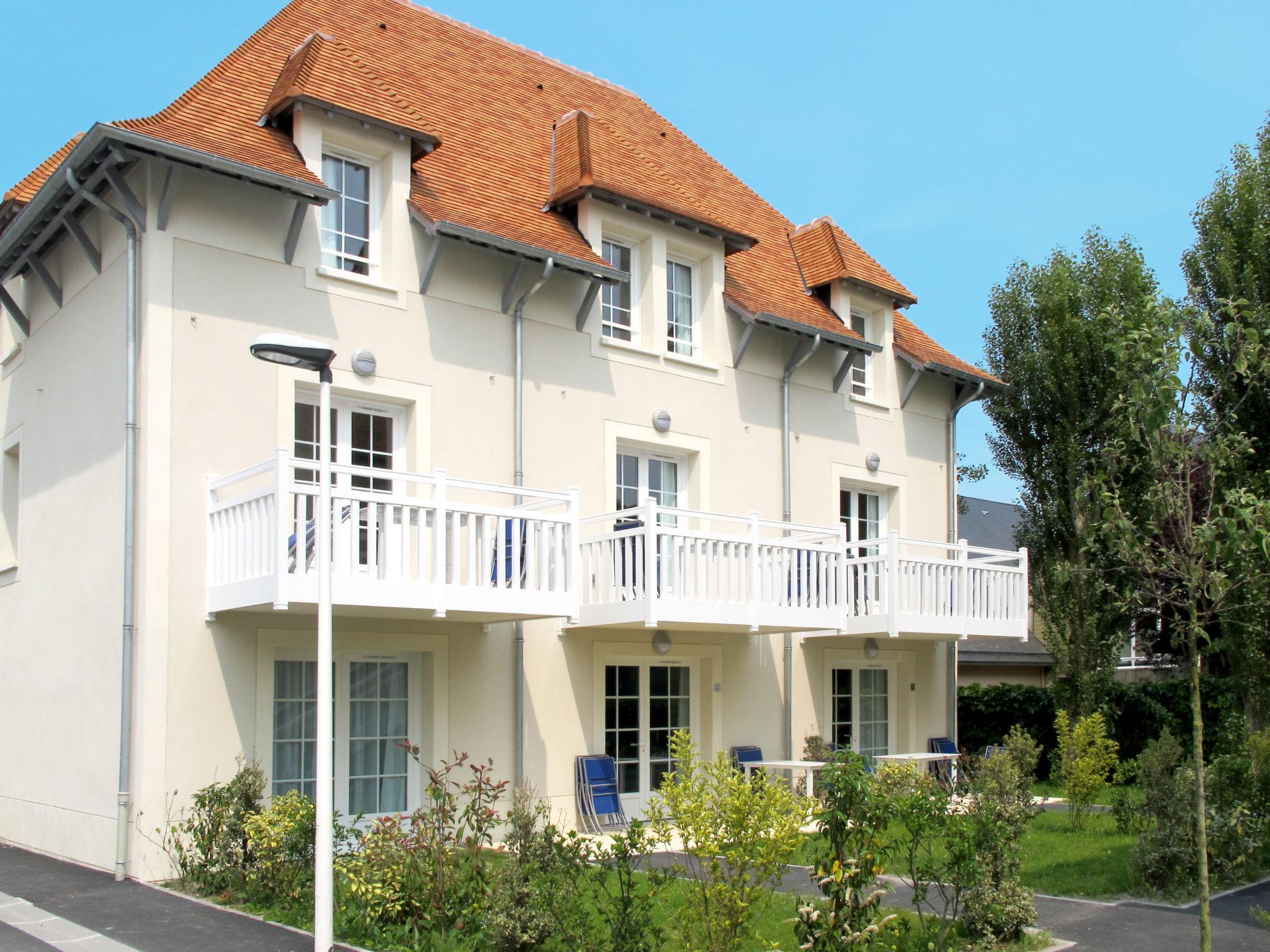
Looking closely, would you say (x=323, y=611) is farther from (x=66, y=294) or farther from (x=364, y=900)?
(x=66, y=294)

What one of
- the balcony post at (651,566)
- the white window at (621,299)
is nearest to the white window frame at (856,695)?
the balcony post at (651,566)

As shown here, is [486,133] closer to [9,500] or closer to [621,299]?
[621,299]

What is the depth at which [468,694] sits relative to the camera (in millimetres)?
13672

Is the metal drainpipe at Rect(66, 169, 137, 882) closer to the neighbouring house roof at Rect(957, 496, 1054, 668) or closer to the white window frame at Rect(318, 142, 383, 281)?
the white window frame at Rect(318, 142, 383, 281)

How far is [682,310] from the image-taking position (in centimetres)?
1688

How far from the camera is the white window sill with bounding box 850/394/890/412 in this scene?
61.4 ft

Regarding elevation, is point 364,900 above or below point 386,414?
below

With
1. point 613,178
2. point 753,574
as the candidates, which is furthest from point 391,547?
point 613,178

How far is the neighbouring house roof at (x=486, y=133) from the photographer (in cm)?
1320

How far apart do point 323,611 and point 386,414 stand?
5.58m

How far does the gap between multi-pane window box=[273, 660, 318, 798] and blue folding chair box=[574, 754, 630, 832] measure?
3.22 meters

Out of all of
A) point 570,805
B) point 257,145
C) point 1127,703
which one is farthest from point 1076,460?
point 257,145

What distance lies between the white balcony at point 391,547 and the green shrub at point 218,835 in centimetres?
164

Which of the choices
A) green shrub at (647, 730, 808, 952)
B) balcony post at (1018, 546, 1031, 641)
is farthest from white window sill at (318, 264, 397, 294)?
balcony post at (1018, 546, 1031, 641)
